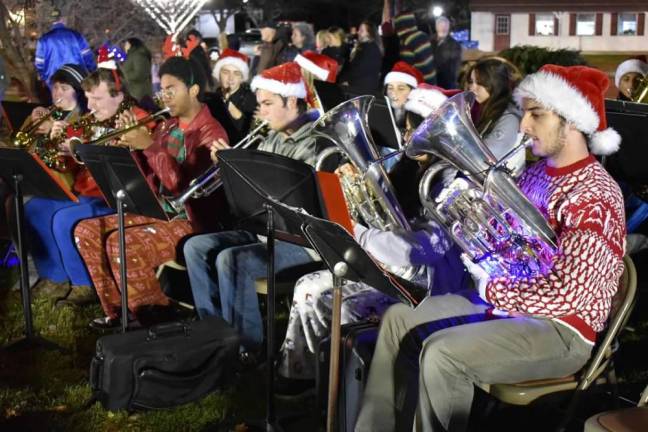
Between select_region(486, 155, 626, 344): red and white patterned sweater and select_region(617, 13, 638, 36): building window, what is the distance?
3.84 meters

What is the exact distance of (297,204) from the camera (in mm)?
3162

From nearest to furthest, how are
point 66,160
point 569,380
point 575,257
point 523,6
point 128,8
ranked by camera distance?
point 575,257 → point 569,380 → point 66,160 → point 523,6 → point 128,8

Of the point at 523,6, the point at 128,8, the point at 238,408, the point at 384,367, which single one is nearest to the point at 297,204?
the point at 384,367

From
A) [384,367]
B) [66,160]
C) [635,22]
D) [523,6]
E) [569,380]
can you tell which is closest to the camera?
[569,380]

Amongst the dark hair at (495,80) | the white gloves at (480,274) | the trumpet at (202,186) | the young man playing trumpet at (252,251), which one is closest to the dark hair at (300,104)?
the young man playing trumpet at (252,251)

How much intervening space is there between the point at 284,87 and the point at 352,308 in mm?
1443

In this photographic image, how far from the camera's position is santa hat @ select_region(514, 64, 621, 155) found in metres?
3.18


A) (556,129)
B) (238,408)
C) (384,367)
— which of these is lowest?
(238,408)

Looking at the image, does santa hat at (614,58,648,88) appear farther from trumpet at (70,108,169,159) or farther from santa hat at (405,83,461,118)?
trumpet at (70,108,169,159)

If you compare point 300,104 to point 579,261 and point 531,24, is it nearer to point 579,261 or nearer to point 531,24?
point 579,261

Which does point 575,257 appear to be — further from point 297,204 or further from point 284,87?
point 284,87

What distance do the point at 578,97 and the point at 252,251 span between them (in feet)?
6.61

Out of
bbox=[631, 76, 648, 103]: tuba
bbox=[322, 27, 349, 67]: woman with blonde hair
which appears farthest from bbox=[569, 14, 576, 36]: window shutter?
bbox=[322, 27, 349, 67]: woman with blonde hair

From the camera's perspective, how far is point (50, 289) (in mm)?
5914
